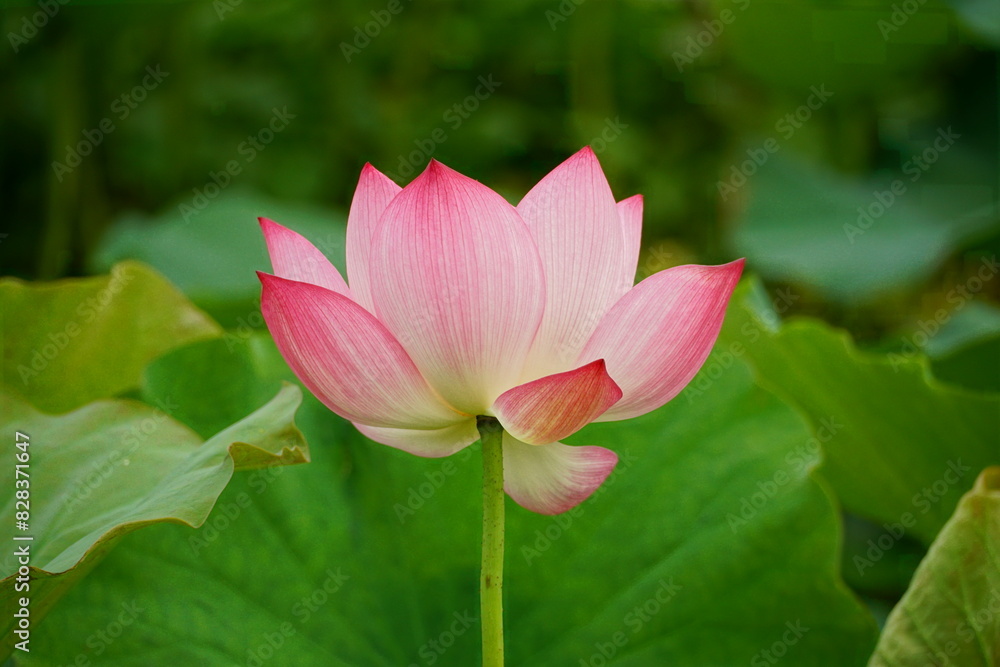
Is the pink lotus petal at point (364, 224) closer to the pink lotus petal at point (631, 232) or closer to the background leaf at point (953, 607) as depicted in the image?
the pink lotus petal at point (631, 232)

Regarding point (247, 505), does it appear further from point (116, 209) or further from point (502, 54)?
point (502, 54)

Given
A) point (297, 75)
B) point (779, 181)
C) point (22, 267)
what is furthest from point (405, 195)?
point (297, 75)

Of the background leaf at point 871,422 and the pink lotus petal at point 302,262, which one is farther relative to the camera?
the background leaf at point 871,422

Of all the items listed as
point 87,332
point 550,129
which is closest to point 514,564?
point 87,332

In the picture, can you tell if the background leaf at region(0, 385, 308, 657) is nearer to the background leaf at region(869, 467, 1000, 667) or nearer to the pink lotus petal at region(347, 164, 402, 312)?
the pink lotus petal at region(347, 164, 402, 312)

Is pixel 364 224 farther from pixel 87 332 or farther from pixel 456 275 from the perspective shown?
pixel 87 332

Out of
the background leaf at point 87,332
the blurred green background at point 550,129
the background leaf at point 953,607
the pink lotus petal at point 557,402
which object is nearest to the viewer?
the pink lotus petal at point 557,402

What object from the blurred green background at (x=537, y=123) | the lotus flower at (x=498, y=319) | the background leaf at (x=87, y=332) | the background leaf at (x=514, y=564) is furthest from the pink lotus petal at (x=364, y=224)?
the blurred green background at (x=537, y=123)
